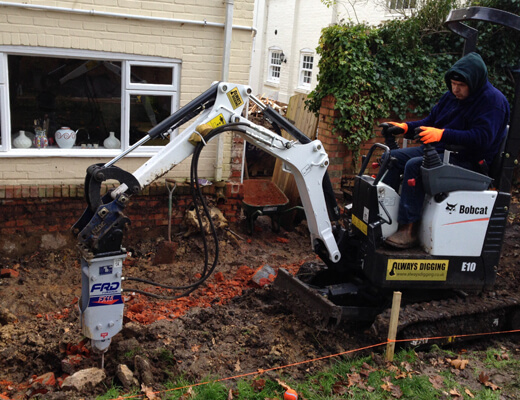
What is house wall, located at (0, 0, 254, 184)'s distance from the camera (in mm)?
7391

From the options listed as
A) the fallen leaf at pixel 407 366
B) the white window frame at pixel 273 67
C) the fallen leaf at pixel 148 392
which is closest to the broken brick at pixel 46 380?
the fallen leaf at pixel 148 392

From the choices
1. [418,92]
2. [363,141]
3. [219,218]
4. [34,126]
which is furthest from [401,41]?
[34,126]

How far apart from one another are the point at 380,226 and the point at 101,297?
286cm

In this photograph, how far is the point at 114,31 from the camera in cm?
778

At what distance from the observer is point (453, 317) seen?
584 centimetres

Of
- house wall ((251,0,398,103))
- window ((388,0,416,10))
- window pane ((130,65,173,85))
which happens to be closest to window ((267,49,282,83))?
house wall ((251,0,398,103))

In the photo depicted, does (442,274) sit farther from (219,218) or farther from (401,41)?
(401,41)

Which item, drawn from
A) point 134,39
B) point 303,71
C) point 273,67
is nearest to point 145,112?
point 134,39

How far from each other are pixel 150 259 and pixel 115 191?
3596mm

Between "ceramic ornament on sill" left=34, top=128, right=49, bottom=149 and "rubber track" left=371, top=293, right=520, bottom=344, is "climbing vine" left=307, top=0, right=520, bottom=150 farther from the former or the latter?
"ceramic ornament on sill" left=34, top=128, right=49, bottom=149

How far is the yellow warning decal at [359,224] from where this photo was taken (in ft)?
19.0

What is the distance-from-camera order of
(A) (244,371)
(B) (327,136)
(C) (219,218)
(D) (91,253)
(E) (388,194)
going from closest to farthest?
(D) (91,253)
(A) (244,371)
(E) (388,194)
(C) (219,218)
(B) (327,136)

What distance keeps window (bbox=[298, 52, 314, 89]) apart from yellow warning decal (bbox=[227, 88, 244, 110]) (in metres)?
→ 14.0

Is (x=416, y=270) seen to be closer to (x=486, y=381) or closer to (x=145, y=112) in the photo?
(x=486, y=381)
